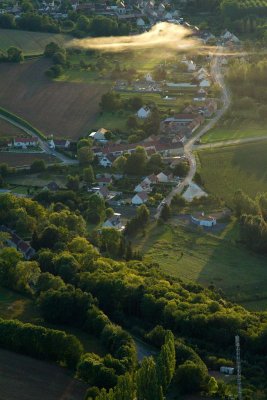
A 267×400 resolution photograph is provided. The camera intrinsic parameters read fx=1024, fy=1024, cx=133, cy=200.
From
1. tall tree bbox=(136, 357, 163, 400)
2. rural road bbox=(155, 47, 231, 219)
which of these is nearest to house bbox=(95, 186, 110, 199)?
rural road bbox=(155, 47, 231, 219)

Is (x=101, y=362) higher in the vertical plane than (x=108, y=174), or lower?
higher

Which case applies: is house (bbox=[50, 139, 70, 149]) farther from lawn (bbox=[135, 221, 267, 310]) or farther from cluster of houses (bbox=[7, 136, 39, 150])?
lawn (bbox=[135, 221, 267, 310])

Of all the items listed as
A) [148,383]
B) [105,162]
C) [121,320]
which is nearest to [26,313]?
[121,320]

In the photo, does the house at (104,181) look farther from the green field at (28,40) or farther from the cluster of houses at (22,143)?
the green field at (28,40)

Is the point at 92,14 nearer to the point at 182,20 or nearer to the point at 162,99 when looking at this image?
the point at 182,20

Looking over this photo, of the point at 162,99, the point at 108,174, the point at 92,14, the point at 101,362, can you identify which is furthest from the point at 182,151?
the point at 92,14

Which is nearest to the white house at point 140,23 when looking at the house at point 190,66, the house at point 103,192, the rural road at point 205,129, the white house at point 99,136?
the rural road at point 205,129
